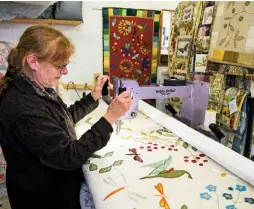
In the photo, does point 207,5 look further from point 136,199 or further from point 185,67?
point 136,199

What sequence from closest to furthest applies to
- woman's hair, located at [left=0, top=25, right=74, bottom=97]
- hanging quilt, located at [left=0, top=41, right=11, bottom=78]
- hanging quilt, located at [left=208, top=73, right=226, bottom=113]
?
woman's hair, located at [left=0, top=25, right=74, bottom=97]
hanging quilt, located at [left=208, top=73, right=226, bottom=113]
hanging quilt, located at [left=0, top=41, right=11, bottom=78]

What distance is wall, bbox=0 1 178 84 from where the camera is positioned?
88.0 inches

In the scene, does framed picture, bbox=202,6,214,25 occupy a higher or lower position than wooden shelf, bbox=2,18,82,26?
higher

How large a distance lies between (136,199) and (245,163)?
434 mm

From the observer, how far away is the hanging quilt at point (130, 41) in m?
2.30

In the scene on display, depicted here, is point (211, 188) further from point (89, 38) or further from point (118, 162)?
point (89, 38)

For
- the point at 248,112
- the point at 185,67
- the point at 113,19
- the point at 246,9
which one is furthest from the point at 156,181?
the point at 113,19

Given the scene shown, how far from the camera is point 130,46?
93.8 inches

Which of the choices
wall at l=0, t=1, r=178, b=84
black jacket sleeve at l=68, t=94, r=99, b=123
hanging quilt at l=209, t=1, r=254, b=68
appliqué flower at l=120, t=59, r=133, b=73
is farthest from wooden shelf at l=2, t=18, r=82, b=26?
hanging quilt at l=209, t=1, r=254, b=68

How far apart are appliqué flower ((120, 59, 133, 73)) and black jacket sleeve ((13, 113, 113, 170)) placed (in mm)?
1649

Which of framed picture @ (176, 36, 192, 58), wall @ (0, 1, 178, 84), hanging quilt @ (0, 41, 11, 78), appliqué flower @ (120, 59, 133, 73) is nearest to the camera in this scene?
hanging quilt @ (0, 41, 11, 78)

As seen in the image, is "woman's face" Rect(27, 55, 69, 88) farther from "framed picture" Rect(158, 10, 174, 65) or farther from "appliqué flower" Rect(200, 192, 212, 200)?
"framed picture" Rect(158, 10, 174, 65)

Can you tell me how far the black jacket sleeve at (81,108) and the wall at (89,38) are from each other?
1075mm

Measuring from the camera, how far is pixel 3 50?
1869 millimetres
